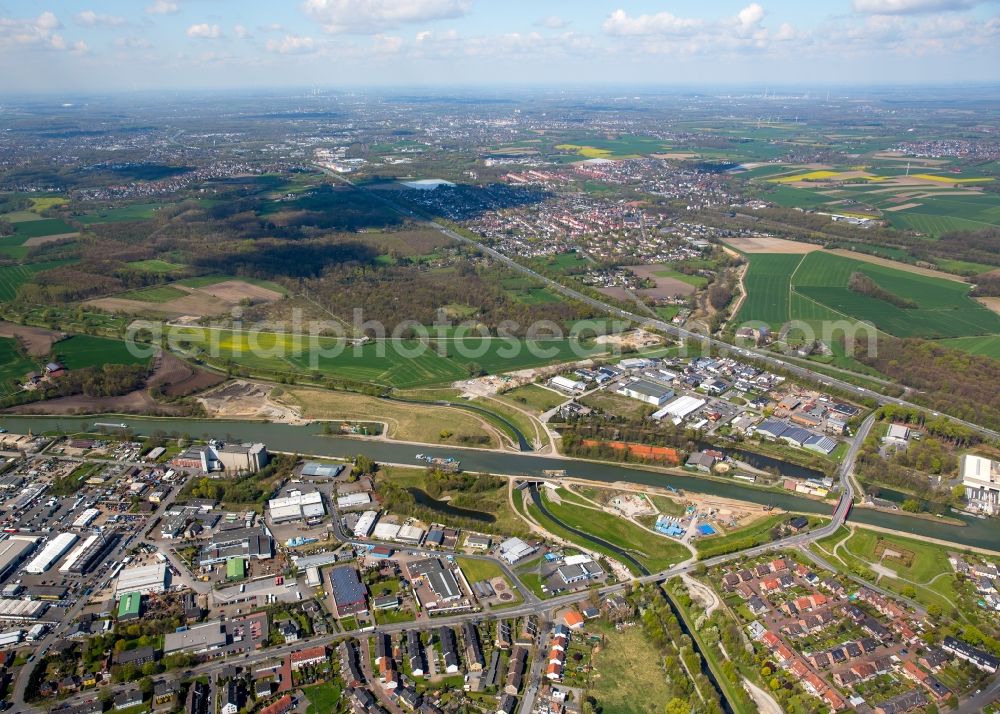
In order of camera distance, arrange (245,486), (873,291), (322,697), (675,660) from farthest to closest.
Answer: (873,291)
(245,486)
(675,660)
(322,697)

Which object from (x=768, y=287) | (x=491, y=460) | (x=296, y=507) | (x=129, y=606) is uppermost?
(x=768, y=287)

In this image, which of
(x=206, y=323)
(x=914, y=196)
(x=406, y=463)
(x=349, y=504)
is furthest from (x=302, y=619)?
(x=914, y=196)

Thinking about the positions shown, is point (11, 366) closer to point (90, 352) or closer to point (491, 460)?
point (90, 352)

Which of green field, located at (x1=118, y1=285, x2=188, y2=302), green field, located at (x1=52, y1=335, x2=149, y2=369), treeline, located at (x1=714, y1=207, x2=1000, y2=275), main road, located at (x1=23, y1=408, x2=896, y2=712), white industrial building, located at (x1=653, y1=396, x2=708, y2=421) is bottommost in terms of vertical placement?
main road, located at (x1=23, y1=408, x2=896, y2=712)

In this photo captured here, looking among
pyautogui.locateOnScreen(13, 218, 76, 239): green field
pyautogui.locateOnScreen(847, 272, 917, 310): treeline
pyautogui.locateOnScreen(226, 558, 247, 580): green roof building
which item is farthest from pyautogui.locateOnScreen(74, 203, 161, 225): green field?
pyautogui.locateOnScreen(847, 272, 917, 310): treeline

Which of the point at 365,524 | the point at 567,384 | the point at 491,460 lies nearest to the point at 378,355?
the point at 567,384

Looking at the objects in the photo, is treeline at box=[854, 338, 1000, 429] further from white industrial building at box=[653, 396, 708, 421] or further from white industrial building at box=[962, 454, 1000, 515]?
white industrial building at box=[653, 396, 708, 421]
